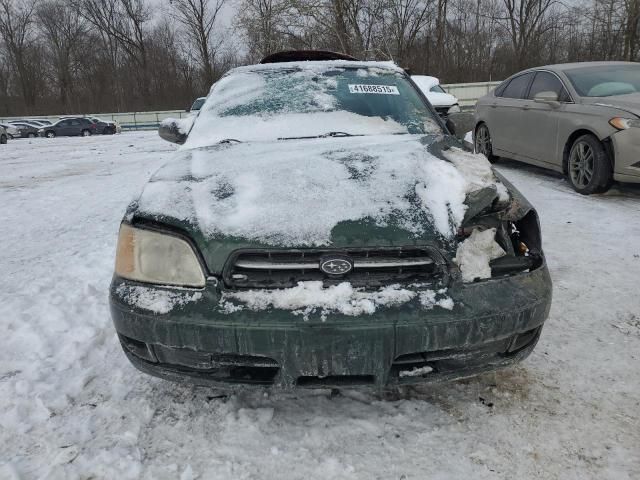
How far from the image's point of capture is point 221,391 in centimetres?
208

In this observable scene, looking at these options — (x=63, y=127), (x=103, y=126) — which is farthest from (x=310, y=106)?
(x=63, y=127)

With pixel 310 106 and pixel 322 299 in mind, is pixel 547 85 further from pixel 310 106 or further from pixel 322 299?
pixel 322 299

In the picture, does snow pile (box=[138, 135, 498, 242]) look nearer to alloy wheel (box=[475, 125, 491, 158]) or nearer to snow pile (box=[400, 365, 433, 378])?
snow pile (box=[400, 365, 433, 378])

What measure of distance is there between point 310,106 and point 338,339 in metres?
1.79

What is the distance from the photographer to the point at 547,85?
6.16 m

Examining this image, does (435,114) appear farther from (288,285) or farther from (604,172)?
(604,172)

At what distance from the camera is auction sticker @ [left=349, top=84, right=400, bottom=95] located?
3115mm

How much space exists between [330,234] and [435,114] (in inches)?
A: 68.2

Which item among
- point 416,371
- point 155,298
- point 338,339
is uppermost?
point 155,298

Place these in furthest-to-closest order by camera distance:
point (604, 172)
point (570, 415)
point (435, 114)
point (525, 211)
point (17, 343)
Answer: point (604, 172)
point (435, 114)
point (17, 343)
point (525, 211)
point (570, 415)

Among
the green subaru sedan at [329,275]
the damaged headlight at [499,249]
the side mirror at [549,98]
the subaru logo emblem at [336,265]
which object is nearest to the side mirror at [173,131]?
the green subaru sedan at [329,275]

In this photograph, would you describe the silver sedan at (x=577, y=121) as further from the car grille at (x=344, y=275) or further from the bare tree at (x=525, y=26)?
the bare tree at (x=525, y=26)

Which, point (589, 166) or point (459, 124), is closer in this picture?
point (459, 124)

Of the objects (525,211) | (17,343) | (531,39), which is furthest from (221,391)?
(531,39)
